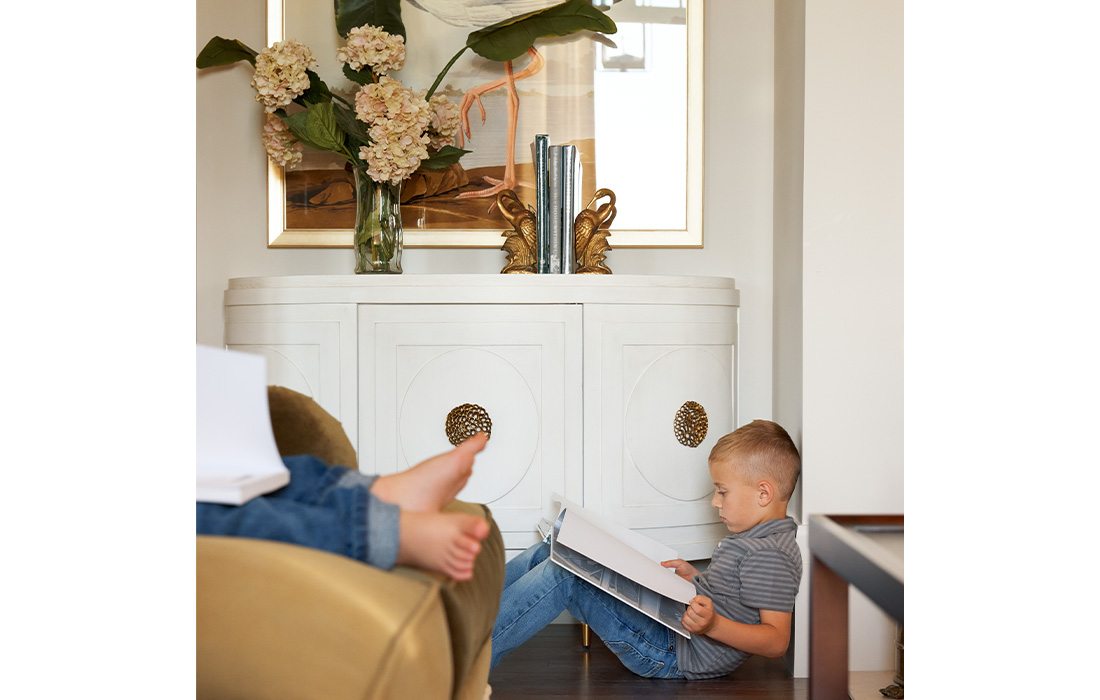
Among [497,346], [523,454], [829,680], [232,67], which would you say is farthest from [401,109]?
[829,680]

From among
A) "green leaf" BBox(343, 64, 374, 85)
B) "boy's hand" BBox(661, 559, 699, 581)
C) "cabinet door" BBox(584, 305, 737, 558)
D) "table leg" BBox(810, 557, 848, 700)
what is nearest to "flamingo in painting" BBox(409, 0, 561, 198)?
"green leaf" BBox(343, 64, 374, 85)

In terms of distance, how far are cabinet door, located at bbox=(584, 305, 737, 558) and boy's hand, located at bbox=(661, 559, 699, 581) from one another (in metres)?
0.01

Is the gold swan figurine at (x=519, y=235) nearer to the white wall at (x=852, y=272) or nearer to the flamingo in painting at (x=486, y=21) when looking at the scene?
the flamingo in painting at (x=486, y=21)

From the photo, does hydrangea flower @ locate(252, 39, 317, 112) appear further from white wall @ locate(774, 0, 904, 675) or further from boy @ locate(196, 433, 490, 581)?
white wall @ locate(774, 0, 904, 675)

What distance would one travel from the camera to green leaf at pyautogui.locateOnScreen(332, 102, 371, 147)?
0.85 m

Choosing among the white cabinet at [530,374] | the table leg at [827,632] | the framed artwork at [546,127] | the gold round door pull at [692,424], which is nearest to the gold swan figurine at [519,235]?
the framed artwork at [546,127]

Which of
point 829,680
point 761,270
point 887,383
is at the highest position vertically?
point 761,270

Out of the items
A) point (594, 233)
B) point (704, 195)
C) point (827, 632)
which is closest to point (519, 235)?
point (594, 233)

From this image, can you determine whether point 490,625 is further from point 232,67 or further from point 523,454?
point 232,67

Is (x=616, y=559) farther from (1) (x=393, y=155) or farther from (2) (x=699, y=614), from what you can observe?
(1) (x=393, y=155)

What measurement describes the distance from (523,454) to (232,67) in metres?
0.46

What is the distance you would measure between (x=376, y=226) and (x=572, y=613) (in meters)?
0.45

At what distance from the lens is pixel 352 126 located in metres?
0.86
